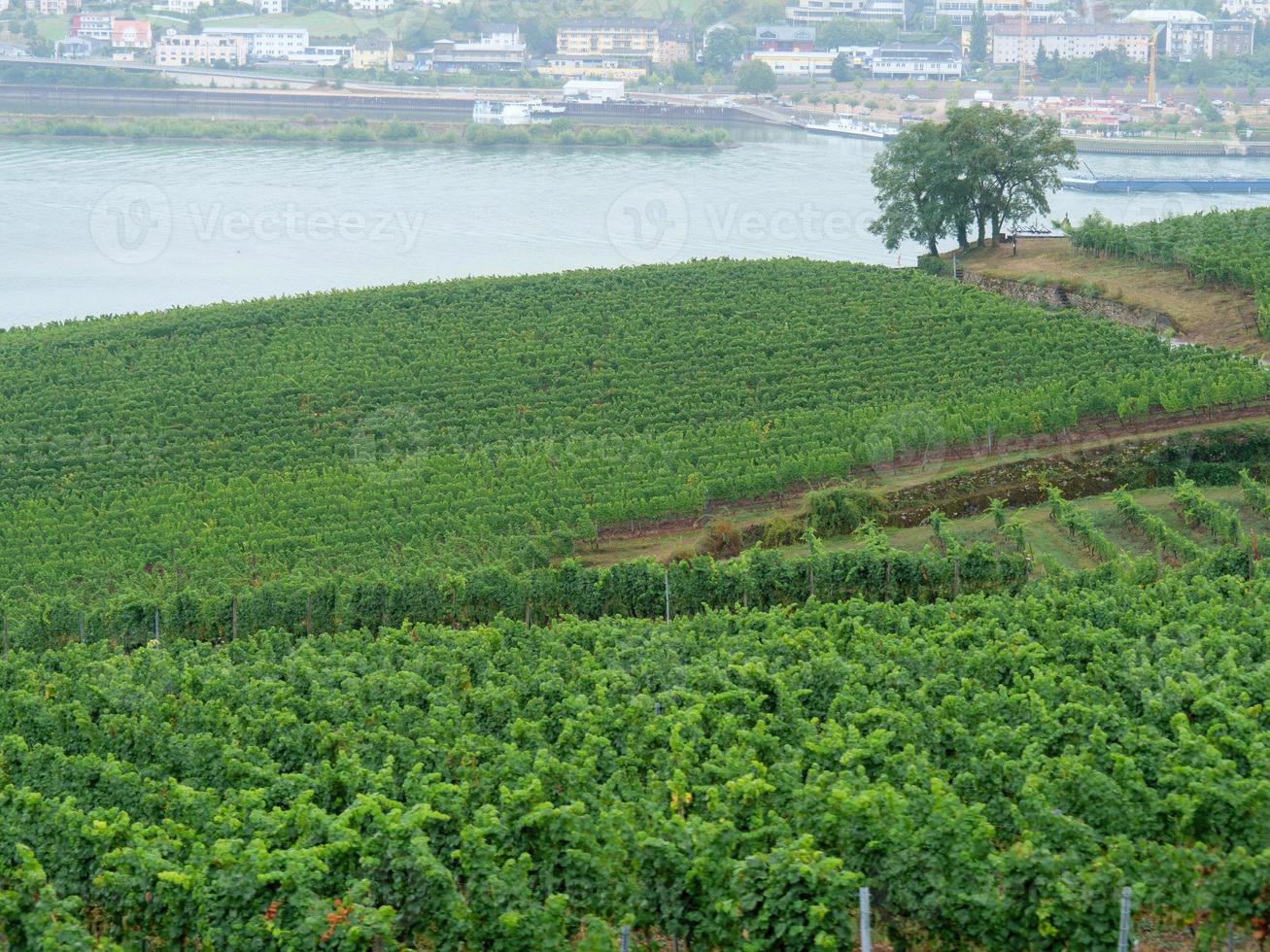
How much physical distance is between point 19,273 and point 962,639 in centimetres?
5957

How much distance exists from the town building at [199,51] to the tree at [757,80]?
1616 inches

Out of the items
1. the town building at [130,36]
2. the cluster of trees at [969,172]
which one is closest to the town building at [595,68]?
the town building at [130,36]

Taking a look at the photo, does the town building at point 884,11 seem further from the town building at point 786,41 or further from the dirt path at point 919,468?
the dirt path at point 919,468

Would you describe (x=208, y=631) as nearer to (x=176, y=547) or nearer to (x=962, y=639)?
(x=176, y=547)

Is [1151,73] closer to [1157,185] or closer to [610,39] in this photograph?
[1157,185]

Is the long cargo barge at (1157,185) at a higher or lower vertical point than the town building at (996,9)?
lower

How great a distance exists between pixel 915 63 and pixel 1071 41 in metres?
15.8

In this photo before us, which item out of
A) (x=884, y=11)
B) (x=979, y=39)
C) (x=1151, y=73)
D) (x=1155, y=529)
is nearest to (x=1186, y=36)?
(x=1151, y=73)

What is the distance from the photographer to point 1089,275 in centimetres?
5394

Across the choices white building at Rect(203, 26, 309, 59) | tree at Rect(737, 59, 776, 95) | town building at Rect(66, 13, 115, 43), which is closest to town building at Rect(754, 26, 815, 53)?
tree at Rect(737, 59, 776, 95)

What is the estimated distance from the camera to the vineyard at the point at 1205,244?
1973 inches

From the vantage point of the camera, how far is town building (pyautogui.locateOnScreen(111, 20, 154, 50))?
454 ft

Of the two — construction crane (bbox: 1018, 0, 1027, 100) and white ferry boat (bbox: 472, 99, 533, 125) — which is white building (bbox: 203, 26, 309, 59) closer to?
white ferry boat (bbox: 472, 99, 533, 125)

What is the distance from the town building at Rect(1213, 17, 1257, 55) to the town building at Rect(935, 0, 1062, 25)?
15.6m
